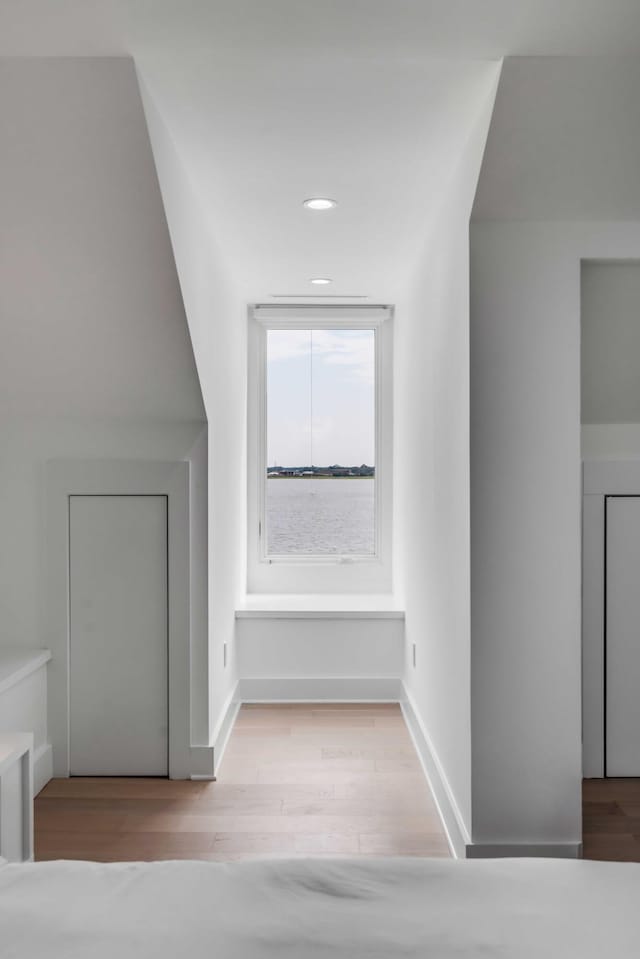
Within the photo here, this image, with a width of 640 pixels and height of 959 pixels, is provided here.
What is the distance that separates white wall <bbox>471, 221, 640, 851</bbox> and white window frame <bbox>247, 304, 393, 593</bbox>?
255 centimetres

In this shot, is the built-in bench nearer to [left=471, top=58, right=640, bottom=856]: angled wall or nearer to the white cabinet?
the white cabinet

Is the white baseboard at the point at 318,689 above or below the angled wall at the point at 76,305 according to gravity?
below

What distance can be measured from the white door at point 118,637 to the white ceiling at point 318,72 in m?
1.40

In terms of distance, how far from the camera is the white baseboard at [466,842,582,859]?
2410 millimetres

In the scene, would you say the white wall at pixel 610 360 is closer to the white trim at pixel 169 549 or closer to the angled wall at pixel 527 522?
the angled wall at pixel 527 522

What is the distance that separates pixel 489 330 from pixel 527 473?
47 centimetres

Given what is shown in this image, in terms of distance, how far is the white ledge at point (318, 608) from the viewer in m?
4.38

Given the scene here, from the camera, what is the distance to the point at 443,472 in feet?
9.77

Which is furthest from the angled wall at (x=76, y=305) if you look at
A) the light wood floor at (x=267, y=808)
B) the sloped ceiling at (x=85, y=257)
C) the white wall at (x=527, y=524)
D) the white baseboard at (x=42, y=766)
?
the white wall at (x=527, y=524)

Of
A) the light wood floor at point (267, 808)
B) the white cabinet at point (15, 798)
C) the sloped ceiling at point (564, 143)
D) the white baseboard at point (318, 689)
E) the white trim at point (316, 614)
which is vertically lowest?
the light wood floor at point (267, 808)

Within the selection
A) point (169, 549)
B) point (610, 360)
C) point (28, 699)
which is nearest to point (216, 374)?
point (169, 549)

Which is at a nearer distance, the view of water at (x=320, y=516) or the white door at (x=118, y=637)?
the white door at (x=118, y=637)

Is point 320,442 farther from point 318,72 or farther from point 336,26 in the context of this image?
point 336,26

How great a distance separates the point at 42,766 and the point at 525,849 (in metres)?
2.01
